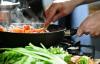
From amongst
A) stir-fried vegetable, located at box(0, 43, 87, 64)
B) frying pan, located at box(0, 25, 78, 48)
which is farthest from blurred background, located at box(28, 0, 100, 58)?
stir-fried vegetable, located at box(0, 43, 87, 64)

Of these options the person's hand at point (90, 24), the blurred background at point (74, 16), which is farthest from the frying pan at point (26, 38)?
the blurred background at point (74, 16)

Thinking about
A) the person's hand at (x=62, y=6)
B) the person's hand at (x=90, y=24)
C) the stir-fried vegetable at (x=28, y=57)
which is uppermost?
the person's hand at (x=62, y=6)

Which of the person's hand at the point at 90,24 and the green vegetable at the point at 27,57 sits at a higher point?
the person's hand at the point at 90,24

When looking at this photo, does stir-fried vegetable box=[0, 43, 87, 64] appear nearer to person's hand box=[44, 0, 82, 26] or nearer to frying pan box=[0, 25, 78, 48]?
frying pan box=[0, 25, 78, 48]

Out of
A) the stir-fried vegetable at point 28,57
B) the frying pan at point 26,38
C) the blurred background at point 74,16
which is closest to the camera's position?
the stir-fried vegetable at point 28,57

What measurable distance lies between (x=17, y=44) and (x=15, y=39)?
1.5 inches

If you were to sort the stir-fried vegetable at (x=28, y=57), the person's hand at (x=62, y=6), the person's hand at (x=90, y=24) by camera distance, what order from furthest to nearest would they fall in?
the person's hand at (x=62, y=6) → the person's hand at (x=90, y=24) → the stir-fried vegetable at (x=28, y=57)

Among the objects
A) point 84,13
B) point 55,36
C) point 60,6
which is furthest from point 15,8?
point 84,13

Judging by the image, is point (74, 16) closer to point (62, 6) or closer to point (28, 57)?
point (62, 6)

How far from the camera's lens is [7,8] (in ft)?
4.79

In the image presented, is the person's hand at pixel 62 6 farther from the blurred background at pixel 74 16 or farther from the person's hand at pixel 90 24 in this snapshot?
the blurred background at pixel 74 16

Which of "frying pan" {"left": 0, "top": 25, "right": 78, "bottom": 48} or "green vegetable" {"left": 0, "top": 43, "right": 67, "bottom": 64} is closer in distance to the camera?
"green vegetable" {"left": 0, "top": 43, "right": 67, "bottom": 64}

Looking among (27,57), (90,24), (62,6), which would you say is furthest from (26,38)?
(62,6)

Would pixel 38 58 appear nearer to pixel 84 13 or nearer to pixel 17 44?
pixel 17 44
